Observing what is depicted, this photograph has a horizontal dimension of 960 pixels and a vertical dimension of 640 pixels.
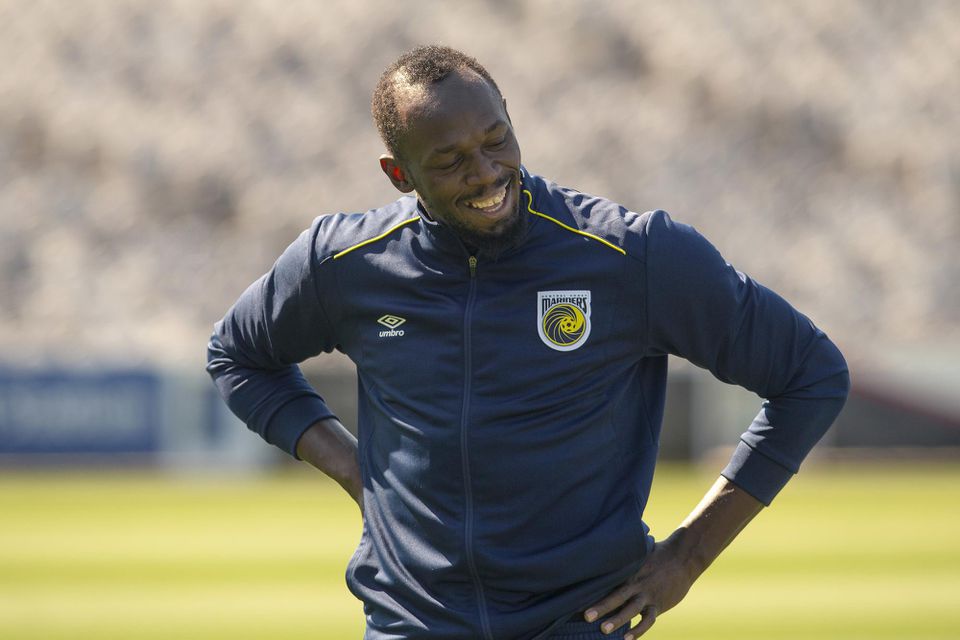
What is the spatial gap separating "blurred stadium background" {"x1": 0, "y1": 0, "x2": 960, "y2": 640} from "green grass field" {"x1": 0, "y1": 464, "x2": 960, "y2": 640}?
1.33m

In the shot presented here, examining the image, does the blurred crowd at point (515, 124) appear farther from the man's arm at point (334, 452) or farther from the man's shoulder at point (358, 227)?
the man's shoulder at point (358, 227)

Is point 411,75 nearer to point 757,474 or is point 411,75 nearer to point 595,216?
point 595,216

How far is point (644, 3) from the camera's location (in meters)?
37.1

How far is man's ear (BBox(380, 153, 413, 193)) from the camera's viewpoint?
11.7ft

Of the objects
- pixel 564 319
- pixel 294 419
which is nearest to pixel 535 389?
pixel 564 319

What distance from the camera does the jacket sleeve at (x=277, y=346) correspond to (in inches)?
145

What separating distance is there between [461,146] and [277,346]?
0.78 m

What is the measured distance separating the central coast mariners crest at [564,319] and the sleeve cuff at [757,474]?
1.62ft

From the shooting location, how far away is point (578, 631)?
3.41 m

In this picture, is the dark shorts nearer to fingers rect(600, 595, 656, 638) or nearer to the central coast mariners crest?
fingers rect(600, 595, 656, 638)

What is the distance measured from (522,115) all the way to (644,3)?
4806 mm

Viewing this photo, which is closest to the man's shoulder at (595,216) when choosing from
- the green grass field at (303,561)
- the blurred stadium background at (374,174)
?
the green grass field at (303,561)

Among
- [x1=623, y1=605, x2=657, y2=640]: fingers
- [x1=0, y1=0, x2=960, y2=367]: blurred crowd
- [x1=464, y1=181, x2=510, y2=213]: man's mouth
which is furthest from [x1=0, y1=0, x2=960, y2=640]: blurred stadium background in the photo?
[x1=464, y1=181, x2=510, y2=213]: man's mouth

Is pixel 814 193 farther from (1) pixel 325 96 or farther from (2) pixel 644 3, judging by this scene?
(1) pixel 325 96
